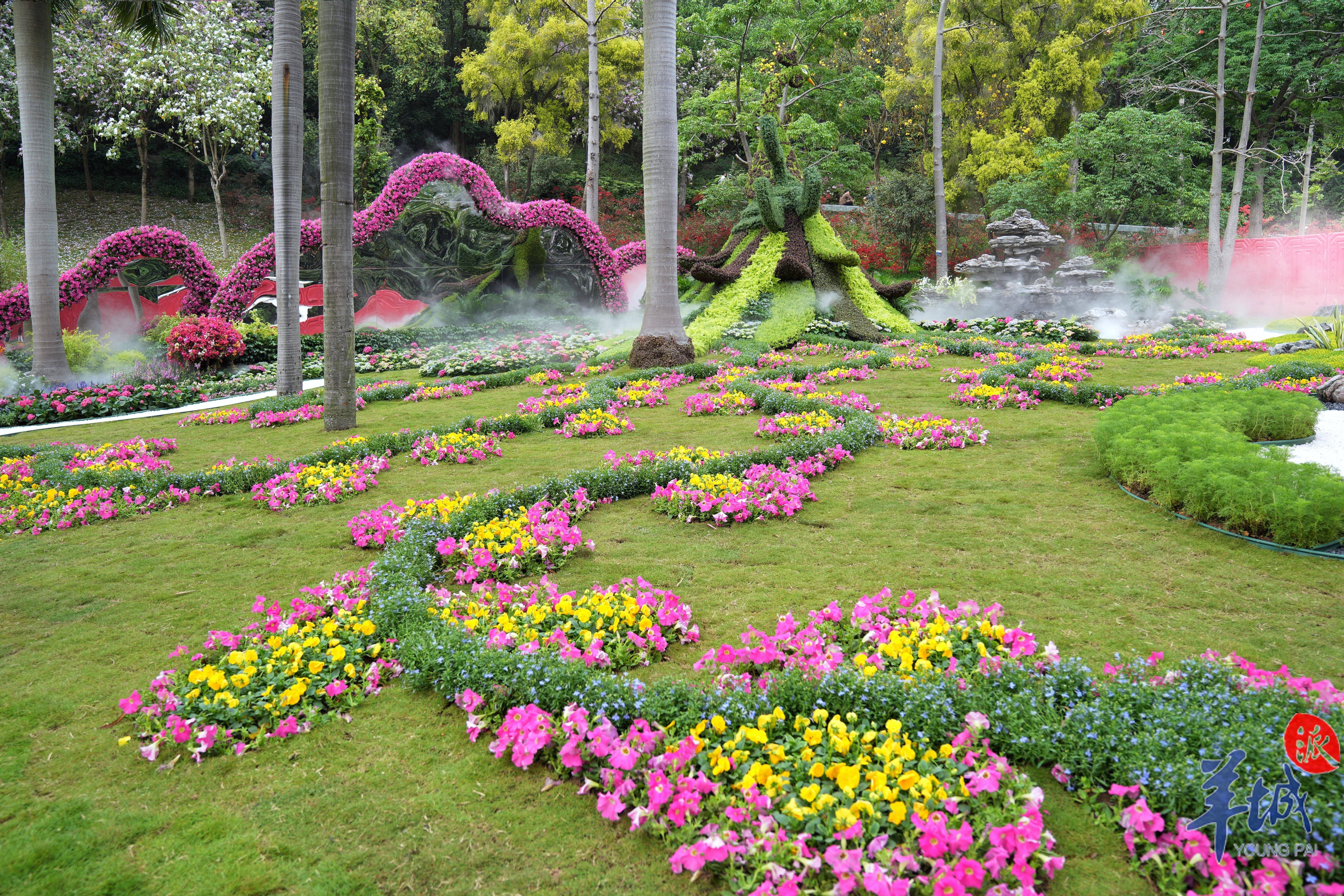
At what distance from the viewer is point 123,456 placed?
Result: 6855 millimetres

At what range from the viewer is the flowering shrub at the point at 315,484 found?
18.2ft

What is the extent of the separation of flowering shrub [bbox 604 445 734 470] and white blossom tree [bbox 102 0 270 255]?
2333 cm

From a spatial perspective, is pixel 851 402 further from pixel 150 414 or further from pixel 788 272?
pixel 150 414

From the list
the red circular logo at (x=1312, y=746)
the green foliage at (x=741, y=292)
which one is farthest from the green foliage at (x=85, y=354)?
the red circular logo at (x=1312, y=746)

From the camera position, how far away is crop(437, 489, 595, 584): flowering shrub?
3.93 metres

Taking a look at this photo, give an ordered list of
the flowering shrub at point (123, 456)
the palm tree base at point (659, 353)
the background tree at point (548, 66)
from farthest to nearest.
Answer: the background tree at point (548, 66)
the palm tree base at point (659, 353)
the flowering shrub at point (123, 456)

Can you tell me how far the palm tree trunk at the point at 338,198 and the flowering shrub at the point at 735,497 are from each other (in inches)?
170

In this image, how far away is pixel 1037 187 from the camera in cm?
2430

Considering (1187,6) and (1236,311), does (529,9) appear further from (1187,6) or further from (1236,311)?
(1236,311)

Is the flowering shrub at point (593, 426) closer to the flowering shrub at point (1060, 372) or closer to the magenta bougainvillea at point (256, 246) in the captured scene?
the flowering shrub at point (1060, 372)

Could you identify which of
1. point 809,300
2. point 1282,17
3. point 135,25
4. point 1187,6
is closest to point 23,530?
point 135,25

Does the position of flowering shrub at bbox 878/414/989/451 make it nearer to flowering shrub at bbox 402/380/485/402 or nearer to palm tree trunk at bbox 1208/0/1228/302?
flowering shrub at bbox 402/380/485/402

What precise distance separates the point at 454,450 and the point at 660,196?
557 centimetres

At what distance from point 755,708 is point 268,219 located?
3312cm
